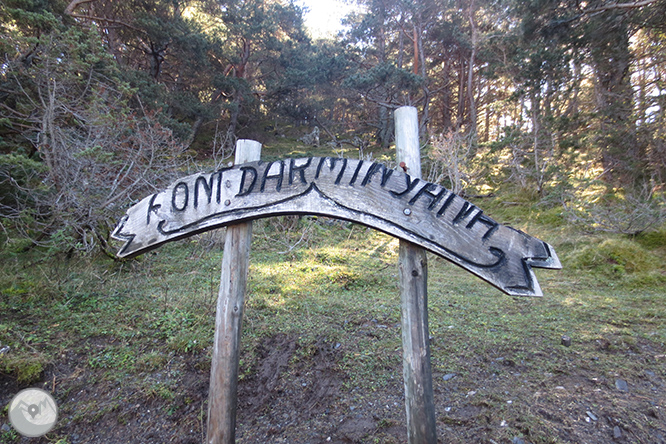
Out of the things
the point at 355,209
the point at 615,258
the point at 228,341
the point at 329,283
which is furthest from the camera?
the point at 615,258

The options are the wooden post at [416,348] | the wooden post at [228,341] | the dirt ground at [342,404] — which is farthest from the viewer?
the dirt ground at [342,404]

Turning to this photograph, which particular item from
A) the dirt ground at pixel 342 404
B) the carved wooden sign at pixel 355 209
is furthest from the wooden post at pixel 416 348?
the dirt ground at pixel 342 404

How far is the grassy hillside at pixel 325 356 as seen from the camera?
7.91 ft

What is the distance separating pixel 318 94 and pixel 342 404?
19.3 m

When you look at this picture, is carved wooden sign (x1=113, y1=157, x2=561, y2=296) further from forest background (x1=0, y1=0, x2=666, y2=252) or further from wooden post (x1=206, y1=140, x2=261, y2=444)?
forest background (x1=0, y1=0, x2=666, y2=252)

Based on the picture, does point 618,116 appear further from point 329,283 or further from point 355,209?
point 355,209

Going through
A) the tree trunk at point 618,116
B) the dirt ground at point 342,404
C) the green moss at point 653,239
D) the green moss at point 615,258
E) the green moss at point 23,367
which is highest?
the tree trunk at point 618,116

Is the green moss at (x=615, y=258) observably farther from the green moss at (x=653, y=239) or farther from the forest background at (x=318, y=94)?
the forest background at (x=318, y=94)

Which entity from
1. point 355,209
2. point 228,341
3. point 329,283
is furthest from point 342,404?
point 329,283

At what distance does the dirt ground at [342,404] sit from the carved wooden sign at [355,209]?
1345 millimetres

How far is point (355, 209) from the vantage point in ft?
5.79

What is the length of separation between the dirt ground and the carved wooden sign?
1345 millimetres

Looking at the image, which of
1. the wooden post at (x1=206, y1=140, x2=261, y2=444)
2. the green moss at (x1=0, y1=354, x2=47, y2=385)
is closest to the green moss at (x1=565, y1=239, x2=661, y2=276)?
the wooden post at (x1=206, y1=140, x2=261, y2=444)

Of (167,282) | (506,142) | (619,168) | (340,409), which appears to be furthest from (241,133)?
A: (340,409)
